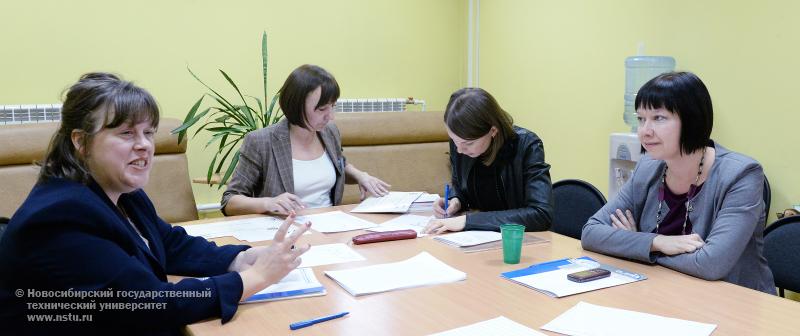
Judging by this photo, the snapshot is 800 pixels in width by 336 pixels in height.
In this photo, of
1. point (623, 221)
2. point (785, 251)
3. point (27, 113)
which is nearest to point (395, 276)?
point (623, 221)

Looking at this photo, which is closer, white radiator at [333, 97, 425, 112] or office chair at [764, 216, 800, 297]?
office chair at [764, 216, 800, 297]

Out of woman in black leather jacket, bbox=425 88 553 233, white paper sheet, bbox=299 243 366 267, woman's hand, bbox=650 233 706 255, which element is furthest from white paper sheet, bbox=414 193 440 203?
woman's hand, bbox=650 233 706 255

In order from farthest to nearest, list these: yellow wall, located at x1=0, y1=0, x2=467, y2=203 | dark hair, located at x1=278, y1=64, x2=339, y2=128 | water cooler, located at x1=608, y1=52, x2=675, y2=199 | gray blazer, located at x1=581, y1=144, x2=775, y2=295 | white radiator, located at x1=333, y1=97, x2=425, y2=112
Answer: white radiator, located at x1=333, y1=97, x2=425, y2=112, yellow wall, located at x1=0, y1=0, x2=467, y2=203, water cooler, located at x1=608, y1=52, x2=675, y2=199, dark hair, located at x1=278, y1=64, x2=339, y2=128, gray blazer, located at x1=581, y1=144, x2=775, y2=295

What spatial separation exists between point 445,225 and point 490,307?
71 centimetres

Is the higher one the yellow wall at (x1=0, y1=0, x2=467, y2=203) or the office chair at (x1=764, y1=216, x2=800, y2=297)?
the yellow wall at (x1=0, y1=0, x2=467, y2=203)

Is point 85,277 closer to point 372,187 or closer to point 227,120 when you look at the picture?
point 372,187

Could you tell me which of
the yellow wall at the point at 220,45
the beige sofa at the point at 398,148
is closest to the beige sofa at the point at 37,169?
the yellow wall at the point at 220,45

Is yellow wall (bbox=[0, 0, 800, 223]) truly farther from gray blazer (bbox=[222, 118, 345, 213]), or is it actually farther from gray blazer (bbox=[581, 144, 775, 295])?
gray blazer (bbox=[222, 118, 345, 213])

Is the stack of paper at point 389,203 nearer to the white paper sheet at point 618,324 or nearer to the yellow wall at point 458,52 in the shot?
the white paper sheet at point 618,324

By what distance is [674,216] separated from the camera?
1.74 m

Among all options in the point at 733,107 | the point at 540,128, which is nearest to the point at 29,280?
the point at 733,107

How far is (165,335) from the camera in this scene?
1.26 m

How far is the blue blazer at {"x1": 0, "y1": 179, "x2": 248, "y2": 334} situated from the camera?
3.74 ft

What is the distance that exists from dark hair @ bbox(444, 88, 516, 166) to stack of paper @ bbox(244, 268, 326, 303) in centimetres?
83
